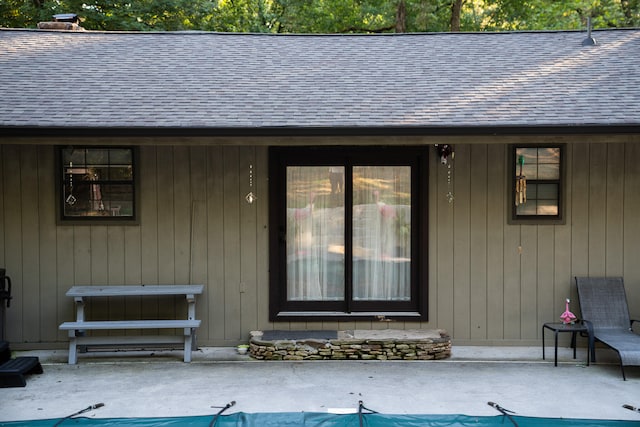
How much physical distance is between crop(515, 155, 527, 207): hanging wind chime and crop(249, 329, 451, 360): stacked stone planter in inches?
64.5

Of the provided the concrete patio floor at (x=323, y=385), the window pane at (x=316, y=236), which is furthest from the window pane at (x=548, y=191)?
the window pane at (x=316, y=236)

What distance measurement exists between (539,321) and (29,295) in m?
5.25

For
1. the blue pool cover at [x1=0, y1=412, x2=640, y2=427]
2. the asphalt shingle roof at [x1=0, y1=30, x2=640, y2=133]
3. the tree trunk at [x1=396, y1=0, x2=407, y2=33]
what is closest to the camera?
the blue pool cover at [x1=0, y1=412, x2=640, y2=427]

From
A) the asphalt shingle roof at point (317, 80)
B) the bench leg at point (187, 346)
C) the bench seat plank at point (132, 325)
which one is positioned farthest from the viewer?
the bench leg at point (187, 346)

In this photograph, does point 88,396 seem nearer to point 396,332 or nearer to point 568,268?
point 396,332

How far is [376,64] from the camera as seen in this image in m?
8.11

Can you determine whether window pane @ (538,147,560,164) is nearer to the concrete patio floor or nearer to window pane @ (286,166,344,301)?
the concrete patio floor

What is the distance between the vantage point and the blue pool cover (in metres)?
4.89

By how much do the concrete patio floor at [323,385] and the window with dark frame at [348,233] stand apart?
2.57ft

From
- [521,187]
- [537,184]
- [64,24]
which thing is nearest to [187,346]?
[521,187]

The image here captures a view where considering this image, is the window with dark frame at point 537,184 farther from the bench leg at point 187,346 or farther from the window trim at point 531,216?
the bench leg at point 187,346

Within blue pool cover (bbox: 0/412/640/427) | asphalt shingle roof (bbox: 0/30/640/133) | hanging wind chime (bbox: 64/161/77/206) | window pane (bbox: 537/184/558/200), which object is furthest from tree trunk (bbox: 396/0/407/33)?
blue pool cover (bbox: 0/412/640/427)

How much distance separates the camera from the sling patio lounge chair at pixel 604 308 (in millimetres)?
6809

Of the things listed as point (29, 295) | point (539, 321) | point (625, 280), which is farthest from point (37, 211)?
point (625, 280)
